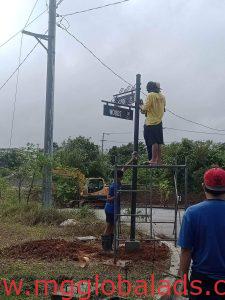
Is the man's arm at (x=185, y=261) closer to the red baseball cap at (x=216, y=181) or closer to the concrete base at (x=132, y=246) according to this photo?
the red baseball cap at (x=216, y=181)

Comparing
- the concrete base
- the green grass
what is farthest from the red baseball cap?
the concrete base

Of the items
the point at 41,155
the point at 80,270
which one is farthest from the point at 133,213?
the point at 41,155

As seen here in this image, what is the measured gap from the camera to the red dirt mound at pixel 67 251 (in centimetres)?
1016

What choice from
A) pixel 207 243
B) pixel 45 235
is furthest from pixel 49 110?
pixel 207 243

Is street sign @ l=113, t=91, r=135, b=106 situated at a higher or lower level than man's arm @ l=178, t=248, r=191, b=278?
higher

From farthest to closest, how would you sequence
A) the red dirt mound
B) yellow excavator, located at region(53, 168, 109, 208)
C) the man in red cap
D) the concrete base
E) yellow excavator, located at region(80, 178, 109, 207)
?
1. yellow excavator, located at region(80, 178, 109, 207)
2. yellow excavator, located at region(53, 168, 109, 208)
3. the concrete base
4. the red dirt mound
5. the man in red cap

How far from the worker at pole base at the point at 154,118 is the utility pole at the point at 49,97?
8527 millimetres

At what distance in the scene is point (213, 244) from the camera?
433cm

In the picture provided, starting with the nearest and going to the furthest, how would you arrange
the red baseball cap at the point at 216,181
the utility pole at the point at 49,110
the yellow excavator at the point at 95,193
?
the red baseball cap at the point at 216,181
the utility pole at the point at 49,110
the yellow excavator at the point at 95,193

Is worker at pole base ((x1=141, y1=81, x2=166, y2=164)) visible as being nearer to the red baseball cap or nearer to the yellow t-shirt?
the yellow t-shirt

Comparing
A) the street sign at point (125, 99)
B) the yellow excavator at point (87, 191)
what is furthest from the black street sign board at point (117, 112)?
the yellow excavator at point (87, 191)

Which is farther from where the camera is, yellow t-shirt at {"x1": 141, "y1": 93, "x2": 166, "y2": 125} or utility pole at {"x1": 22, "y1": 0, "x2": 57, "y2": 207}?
utility pole at {"x1": 22, "y1": 0, "x2": 57, "y2": 207}

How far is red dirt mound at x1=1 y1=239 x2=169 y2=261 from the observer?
33.3 ft

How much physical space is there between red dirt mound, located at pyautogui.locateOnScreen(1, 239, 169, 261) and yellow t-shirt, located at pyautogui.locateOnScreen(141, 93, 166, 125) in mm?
2701
